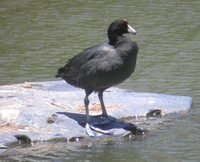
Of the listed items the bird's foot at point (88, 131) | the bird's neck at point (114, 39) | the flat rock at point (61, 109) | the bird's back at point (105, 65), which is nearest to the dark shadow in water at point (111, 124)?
the flat rock at point (61, 109)

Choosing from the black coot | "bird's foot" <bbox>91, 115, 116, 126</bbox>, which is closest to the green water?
Result: "bird's foot" <bbox>91, 115, 116, 126</bbox>

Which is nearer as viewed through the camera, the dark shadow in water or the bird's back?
the bird's back

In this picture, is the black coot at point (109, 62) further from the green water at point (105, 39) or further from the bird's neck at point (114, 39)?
the green water at point (105, 39)

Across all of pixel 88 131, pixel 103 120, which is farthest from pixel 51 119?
pixel 103 120

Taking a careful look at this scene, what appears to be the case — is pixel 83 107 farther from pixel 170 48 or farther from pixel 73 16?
pixel 73 16

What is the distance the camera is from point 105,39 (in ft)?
51.0

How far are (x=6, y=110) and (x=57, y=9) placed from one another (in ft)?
30.4

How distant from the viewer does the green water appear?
30.1ft

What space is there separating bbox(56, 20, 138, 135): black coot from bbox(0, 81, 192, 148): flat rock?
40cm

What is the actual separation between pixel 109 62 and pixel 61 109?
1253 mm

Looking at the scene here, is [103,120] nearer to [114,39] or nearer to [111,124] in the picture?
[111,124]

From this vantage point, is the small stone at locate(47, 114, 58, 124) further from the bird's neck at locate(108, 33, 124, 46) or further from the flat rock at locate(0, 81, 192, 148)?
the bird's neck at locate(108, 33, 124, 46)

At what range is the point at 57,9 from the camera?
18.8 metres

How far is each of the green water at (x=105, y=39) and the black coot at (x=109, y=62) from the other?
80 cm
